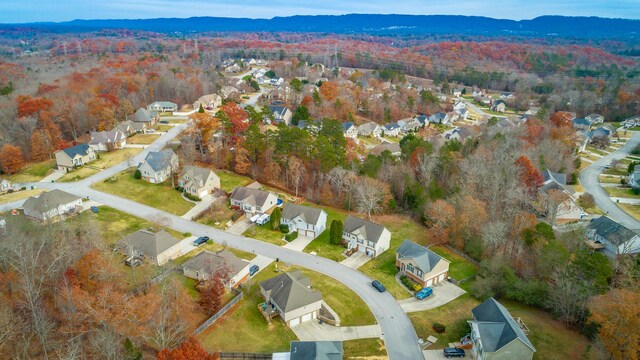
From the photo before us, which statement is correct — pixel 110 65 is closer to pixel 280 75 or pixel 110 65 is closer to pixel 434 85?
pixel 280 75

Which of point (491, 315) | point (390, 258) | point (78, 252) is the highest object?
point (78, 252)

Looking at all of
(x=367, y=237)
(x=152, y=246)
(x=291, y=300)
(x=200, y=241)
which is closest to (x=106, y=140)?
(x=200, y=241)

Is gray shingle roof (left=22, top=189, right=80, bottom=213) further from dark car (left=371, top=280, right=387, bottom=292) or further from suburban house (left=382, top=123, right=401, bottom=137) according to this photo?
suburban house (left=382, top=123, right=401, bottom=137)

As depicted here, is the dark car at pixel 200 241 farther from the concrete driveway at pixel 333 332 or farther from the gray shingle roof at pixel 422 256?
the gray shingle roof at pixel 422 256

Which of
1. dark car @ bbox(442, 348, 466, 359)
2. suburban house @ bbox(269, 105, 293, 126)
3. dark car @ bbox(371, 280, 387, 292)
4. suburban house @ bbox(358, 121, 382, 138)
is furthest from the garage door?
suburban house @ bbox(358, 121, 382, 138)

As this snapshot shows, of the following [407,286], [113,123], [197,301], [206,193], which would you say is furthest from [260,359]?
[113,123]

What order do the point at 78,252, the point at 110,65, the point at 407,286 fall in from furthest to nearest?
the point at 110,65 < the point at 407,286 < the point at 78,252

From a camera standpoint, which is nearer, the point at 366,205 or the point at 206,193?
the point at 366,205
